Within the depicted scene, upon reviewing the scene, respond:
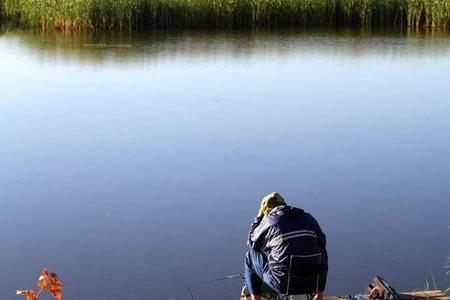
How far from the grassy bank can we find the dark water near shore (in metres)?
2.44

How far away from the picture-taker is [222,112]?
353 inches

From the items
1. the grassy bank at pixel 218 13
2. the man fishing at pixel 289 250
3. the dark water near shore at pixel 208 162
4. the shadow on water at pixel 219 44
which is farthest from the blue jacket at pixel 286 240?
the grassy bank at pixel 218 13

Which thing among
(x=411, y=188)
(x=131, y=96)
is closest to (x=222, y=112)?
(x=131, y=96)

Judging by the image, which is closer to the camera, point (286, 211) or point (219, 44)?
point (286, 211)

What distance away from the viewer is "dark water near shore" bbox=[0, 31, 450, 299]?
498 centimetres

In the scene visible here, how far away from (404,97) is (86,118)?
3.86m

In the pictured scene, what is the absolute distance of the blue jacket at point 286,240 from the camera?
3398mm

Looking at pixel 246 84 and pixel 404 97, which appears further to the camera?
pixel 246 84

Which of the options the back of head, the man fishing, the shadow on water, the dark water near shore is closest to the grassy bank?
the shadow on water

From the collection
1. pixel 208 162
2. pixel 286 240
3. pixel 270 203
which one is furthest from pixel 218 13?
pixel 286 240

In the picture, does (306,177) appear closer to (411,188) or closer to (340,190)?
(340,190)

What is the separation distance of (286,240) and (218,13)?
13072 mm

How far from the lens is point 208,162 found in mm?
7164

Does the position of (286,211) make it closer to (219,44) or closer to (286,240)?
(286,240)
